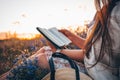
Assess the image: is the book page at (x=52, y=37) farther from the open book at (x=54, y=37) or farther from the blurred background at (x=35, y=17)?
the blurred background at (x=35, y=17)

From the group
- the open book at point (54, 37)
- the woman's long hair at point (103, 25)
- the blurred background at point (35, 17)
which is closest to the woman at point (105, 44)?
the woman's long hair at point (103, 25)

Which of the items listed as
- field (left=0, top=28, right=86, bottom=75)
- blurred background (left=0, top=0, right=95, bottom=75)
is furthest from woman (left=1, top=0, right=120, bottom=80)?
blurred background (left=0, top=0, right=95, bottom=75)

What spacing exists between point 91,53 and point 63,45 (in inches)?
14.5

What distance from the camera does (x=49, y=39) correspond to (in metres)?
2.60

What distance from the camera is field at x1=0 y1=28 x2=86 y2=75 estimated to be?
5176 mm

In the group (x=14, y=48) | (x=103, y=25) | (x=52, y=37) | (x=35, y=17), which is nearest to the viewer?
(x=103, y=25)

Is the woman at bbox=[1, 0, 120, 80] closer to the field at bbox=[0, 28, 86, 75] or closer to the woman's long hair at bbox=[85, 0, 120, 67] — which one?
the woman's long hair at bbox=[85, 0, 120, 67]

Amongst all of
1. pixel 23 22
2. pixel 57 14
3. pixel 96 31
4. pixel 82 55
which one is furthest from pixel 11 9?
pixel 96 31

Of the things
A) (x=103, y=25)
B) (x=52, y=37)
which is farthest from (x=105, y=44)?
(x=52, y=37)

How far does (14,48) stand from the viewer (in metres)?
5.93

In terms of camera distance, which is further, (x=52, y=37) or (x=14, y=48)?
(x=14, y=48)

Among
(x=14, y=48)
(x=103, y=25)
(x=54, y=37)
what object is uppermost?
(x=103, y=25)

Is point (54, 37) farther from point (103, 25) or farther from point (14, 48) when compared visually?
point (14, 48)

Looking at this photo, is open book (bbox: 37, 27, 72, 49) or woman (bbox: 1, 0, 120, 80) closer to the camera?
woman (bbox: 1, 0, 120, 80)
